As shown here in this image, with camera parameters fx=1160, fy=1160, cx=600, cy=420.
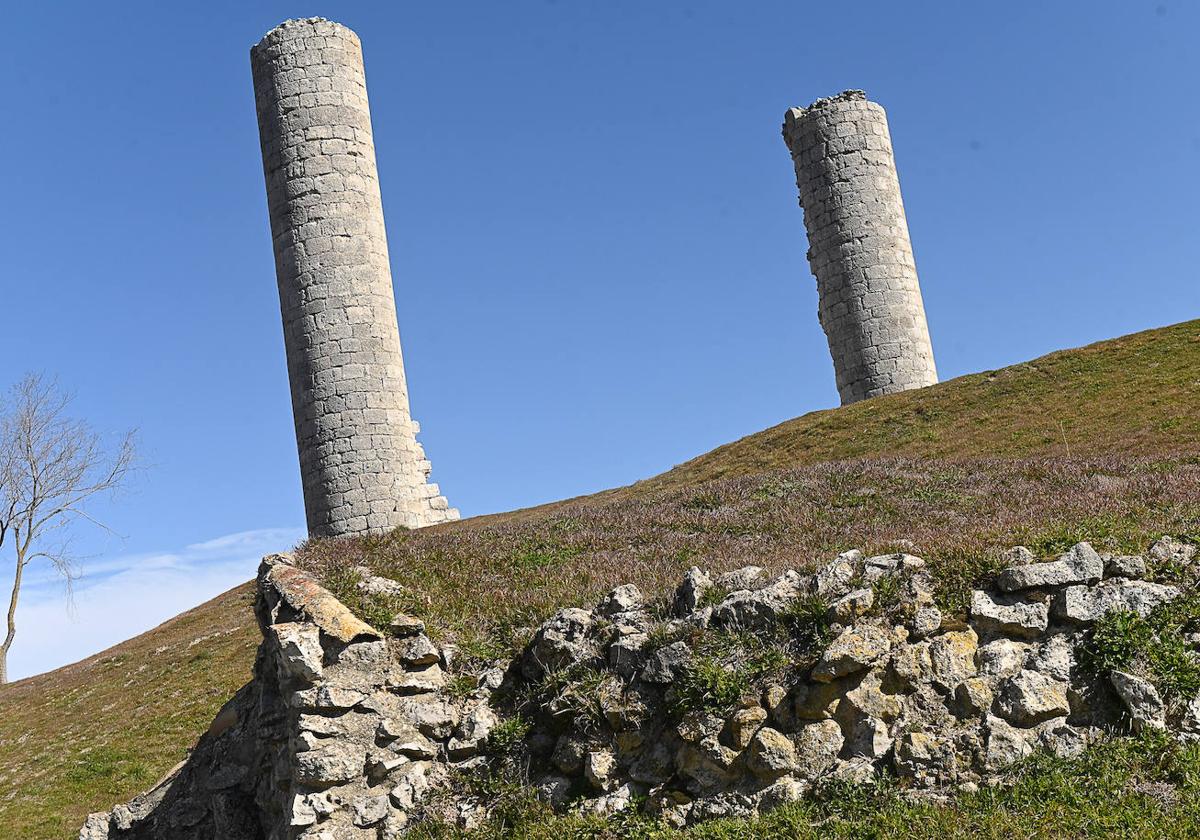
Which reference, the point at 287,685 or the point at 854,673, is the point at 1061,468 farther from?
the point at 287,685

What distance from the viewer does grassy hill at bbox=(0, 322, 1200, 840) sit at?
9.68 meters

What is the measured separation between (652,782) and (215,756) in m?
5.57

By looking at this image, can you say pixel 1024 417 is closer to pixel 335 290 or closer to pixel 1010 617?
pixel 335 290

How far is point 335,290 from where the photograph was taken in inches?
1017

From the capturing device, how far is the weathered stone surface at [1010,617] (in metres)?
7.87

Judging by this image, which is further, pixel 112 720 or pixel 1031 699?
pixel 112 720

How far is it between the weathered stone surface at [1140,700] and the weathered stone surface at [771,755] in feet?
6.82

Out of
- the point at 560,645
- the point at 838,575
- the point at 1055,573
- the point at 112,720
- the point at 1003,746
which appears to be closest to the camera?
the point at 1003,746

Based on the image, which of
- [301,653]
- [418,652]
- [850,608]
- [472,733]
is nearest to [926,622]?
[850,608]

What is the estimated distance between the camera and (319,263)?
2598cm

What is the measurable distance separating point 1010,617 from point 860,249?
24.5 meters

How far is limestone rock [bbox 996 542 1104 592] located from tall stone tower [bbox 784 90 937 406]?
22942 mm

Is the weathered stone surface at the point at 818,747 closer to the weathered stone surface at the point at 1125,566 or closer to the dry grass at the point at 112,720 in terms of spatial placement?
the weathered stone surface at the point at 1125,566

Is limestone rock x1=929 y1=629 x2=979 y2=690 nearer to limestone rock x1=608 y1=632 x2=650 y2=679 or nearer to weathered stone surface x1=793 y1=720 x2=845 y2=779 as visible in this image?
weathered stone surface x1=793 y1=720 x2=845 y2=779
